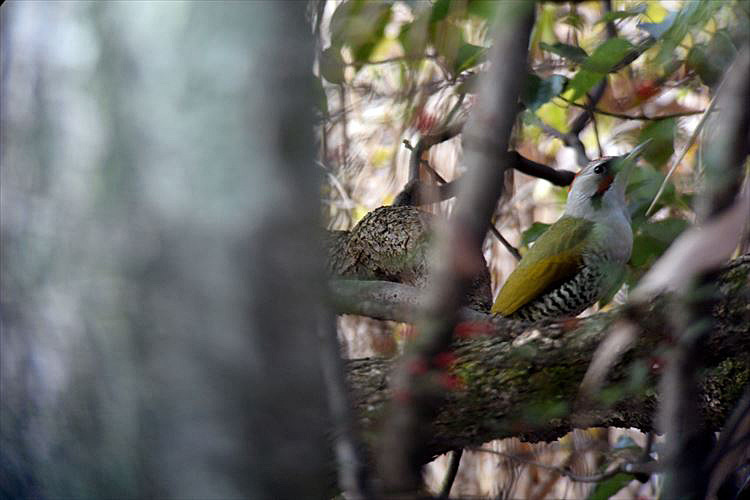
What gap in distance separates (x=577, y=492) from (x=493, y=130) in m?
3.19

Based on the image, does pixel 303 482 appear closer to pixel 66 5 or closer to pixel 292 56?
pixel 292 56

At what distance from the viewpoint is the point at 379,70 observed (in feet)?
7.57

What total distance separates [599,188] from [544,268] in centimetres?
34

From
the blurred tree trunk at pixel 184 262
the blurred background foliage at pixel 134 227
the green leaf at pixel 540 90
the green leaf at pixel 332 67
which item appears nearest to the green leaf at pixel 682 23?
the green leaf at pixel 540 90

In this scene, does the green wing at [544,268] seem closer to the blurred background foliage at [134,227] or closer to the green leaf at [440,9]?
the green leaf at [440,9]

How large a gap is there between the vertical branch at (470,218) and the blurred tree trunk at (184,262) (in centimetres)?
10

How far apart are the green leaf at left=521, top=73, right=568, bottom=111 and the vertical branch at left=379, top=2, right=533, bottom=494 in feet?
4.83

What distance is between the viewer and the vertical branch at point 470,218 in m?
0.61

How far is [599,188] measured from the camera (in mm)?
2768

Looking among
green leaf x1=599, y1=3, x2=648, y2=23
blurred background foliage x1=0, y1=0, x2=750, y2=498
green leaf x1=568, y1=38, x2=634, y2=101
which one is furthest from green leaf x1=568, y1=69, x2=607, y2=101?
blurred background foliage x1=0, y1=0, x2=750, y2=498

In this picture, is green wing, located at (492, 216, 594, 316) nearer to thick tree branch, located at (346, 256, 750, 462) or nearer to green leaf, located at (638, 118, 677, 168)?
green leaf, located at (638, 118, 677, 168)

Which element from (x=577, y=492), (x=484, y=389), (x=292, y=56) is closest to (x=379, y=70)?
(x=484, y=389)

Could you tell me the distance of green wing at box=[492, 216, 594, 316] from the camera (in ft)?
8.49

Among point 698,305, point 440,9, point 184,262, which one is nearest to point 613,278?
point 440,9
